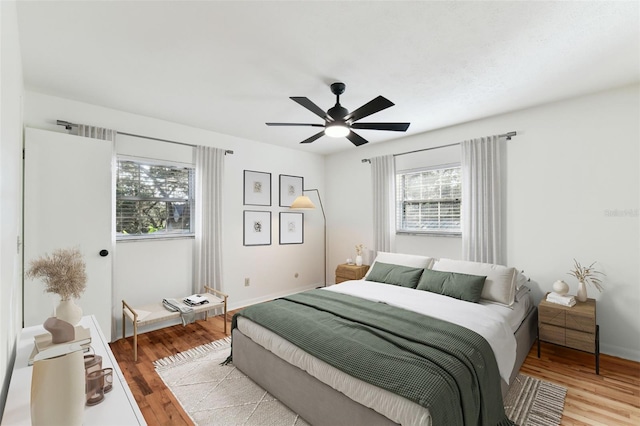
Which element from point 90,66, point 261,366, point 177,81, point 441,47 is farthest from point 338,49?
point 261,366

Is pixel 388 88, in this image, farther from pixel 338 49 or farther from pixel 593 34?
pixel 593 34

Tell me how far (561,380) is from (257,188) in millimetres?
4279

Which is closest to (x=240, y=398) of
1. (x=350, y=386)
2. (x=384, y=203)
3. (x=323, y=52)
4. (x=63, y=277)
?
(x=350, y=386)

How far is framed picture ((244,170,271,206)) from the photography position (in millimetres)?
4730

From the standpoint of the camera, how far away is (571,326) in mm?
2797

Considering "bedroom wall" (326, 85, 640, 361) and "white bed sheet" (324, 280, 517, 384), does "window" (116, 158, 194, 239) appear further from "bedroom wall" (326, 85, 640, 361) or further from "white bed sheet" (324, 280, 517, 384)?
"bedroom wall" (326, 85, 640, 361)

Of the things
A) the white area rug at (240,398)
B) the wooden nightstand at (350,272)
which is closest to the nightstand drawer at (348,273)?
the wooden nightstand at (350,272)

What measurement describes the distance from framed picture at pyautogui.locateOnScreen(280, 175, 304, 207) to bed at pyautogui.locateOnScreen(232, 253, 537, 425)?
2.13 metres

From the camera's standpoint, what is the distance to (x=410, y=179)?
4645mm

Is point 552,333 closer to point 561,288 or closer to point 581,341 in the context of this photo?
point 581,341

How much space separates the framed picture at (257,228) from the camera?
15.5 ft

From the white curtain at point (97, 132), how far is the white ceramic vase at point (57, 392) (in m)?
3.11

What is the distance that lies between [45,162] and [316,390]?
319 cm

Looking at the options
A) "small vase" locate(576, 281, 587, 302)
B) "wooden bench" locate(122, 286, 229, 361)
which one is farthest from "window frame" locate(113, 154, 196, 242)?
"small vase" locate(576, 281, 587, 302)
